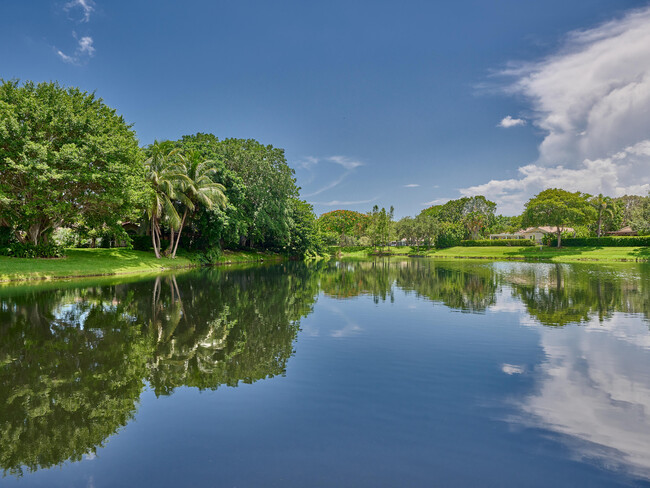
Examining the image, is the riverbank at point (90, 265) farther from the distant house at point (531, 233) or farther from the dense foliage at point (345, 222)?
the distant house at point (531, 233)

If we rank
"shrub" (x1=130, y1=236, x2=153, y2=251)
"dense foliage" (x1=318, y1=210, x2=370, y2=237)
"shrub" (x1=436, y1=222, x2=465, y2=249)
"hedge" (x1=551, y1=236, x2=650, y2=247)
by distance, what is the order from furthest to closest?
"dense foliage" (x1=318, y1=210, x2=370, y2=237)
"shrub" (x1=436, y1=222, x2=465, y2=249)
"hedge" (x1=551, y1=236, x2=650, y2=247)
"shrub" (x1=130, y1=236, x2=153, y2=251)

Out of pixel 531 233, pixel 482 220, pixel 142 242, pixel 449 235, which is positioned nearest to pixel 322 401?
pixel 142 242

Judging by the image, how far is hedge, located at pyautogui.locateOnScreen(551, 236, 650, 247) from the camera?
6140 cm

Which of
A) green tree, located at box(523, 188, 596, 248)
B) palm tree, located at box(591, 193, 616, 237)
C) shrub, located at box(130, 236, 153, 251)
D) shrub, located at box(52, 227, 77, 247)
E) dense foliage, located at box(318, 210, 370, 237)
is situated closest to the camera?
shrub, located at box(52, 227, 77, 247)

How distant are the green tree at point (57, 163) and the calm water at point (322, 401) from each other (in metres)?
16.3

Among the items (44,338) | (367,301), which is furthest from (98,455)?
(367,301)

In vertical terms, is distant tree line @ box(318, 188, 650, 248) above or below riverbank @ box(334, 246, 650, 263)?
above

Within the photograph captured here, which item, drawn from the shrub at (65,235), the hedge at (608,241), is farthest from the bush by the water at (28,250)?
the hedge at (608,241)

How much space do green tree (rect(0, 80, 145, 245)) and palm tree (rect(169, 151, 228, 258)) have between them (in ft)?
21.7

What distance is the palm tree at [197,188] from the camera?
123ft

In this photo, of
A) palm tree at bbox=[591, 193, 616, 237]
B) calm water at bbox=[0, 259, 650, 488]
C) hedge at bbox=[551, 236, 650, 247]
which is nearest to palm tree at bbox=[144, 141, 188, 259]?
calm water at bbox=[0, 259, 650, 488]

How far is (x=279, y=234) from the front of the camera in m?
51.5

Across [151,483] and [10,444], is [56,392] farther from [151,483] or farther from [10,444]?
[151,483]

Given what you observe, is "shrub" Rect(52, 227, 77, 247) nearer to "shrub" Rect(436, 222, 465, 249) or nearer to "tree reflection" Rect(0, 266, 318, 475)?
"tree reflection" Rect(0, 266, 318, 475)
